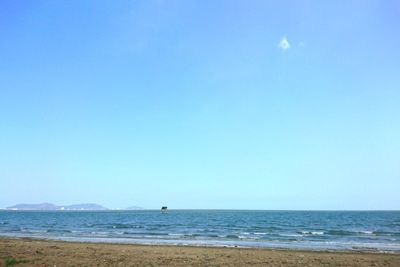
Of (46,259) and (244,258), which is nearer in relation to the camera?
(46,259)

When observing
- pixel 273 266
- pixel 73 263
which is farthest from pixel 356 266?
pixel 73 263

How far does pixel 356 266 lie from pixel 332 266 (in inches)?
55.0

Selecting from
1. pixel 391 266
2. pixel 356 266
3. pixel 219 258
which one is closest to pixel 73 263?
pixel 219 258

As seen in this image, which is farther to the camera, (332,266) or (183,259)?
(183,259)

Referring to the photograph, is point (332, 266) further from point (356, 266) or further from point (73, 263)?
point (73, 263)

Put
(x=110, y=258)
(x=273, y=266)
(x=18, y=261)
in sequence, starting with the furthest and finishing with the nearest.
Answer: (x=110, y=258) < (x=273, y=266) < (x=18, y=261)

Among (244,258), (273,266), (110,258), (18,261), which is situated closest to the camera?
(18,261)

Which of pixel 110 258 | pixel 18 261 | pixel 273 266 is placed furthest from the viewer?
pixel 110 258

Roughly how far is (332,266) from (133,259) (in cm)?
999

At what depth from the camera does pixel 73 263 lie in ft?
54.0

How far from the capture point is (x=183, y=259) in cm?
1870

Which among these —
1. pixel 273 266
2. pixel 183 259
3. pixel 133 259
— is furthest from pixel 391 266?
pixel 133 259

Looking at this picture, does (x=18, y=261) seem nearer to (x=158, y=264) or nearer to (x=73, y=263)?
(x=73, y=263)

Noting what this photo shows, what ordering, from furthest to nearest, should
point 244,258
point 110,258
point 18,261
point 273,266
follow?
point 244,258
point 110,258
point 273,266
point 18,261
